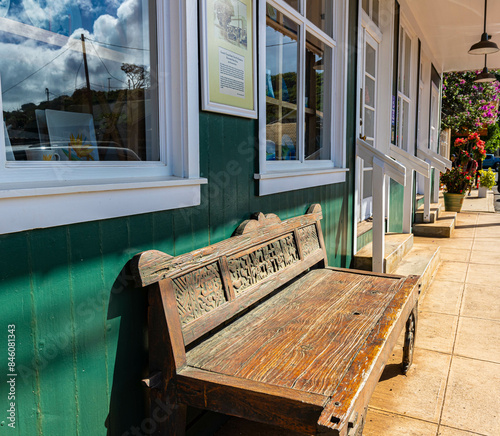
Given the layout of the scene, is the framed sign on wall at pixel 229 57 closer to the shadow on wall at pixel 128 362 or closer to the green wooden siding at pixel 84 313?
the green wooden siding at pixel 84 313

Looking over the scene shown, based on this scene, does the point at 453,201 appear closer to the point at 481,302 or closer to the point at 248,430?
the point at 481,302

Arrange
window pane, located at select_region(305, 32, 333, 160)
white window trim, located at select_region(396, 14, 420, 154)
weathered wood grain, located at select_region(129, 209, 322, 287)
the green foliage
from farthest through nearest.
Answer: the green foliage, white window trim, located at select_region(396, 14, 420, 154), window pane, located at select_region(305, 32, 333, 160), weathered wood grain, located at select_region(129, 209, 322, 287)

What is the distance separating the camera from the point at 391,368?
2.83 m

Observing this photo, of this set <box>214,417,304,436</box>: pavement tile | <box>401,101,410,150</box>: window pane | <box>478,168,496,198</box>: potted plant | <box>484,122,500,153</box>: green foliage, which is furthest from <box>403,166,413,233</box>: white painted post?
<box>484,122,500,153</box>: green foliage

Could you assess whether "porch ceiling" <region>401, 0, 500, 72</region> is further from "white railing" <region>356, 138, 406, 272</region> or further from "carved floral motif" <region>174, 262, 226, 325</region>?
"carved floral motif" <region>174, 262, 226, 325</region>

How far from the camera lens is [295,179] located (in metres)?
2.94

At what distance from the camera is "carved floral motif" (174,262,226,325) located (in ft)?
5.57

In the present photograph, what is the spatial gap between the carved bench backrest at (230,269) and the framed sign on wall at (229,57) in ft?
2.00

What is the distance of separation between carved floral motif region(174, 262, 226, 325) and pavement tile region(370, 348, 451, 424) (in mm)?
1190

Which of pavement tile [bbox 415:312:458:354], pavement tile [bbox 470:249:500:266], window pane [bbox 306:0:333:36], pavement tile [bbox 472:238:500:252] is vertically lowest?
pavement tile [bbox 415:312:458:354]

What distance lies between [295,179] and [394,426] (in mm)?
1521

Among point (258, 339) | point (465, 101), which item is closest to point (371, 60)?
point (258, 339)

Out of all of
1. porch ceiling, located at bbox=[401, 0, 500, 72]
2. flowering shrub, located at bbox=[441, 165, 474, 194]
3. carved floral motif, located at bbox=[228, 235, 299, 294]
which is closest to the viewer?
carved floral motif, located at bbox=[228, 235, 299, 294]

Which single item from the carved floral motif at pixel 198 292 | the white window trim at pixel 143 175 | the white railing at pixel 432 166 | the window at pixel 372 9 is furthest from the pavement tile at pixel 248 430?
the white railing at pixel 432 166
